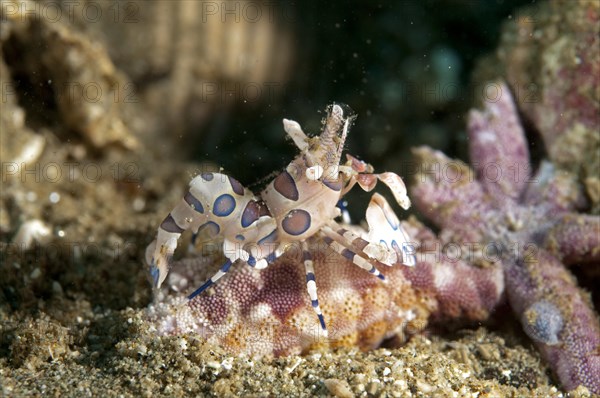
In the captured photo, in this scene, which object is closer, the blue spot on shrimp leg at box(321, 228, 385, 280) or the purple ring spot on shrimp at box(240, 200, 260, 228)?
the purple ring spot on shrimp at box(240, 200, 260, 228)

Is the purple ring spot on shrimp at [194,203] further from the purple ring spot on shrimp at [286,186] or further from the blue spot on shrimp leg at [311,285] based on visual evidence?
the blue spot on shrimp leg at [311,285]

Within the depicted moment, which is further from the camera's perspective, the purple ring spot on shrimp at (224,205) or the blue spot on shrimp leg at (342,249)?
the blue spot on shrimp leg at (342,249)

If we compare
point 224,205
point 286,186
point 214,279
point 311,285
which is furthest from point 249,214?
point 311,285

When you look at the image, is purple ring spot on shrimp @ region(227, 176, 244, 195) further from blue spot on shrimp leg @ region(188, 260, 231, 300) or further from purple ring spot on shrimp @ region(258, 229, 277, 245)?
blue spot on shrimp leg @ region(188, 260, 231, 300)

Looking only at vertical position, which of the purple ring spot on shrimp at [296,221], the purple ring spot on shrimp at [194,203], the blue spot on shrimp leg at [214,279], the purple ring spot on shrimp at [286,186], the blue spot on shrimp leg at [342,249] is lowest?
the blue spot on shrimp leg at [214,279]

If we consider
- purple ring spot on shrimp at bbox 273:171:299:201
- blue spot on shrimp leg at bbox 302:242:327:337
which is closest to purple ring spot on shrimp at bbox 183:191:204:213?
purple ring spot on shrimp at bbox 273:171:299:201

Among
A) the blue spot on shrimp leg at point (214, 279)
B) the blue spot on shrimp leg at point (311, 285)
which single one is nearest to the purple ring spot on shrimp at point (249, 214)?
the blue spot on shrimp leg at point (214, 279)

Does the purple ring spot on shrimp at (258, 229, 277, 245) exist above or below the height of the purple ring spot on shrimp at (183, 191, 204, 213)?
below
